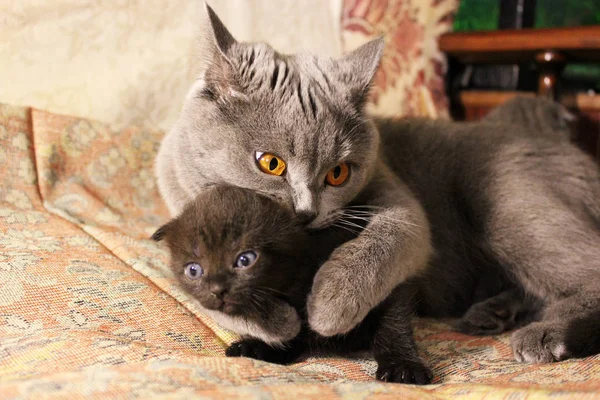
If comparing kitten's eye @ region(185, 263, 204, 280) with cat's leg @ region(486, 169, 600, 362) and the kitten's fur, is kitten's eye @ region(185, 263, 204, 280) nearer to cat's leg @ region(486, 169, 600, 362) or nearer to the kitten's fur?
the kitten's fur

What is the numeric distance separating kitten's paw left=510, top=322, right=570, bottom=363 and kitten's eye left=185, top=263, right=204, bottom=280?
68cm

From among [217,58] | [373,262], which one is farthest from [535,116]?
[217,58]

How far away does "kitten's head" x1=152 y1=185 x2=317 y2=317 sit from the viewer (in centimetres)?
104

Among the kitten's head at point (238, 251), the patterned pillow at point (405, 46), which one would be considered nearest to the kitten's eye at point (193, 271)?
the kitten's head at point (238, 251)

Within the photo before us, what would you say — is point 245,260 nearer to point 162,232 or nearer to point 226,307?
point 226,307

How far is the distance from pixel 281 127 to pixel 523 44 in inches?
53.4

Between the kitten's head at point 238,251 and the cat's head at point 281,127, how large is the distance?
0.31 ft

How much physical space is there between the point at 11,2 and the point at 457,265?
1.55 meters

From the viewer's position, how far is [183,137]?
138 centimetres

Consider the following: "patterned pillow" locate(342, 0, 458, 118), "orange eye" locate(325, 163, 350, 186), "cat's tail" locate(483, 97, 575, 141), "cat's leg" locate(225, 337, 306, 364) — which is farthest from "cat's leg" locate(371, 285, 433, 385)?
"patterned pillow" locate(342, 0, 458, 118)

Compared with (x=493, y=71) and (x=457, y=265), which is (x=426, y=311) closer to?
(x=457, y=265)

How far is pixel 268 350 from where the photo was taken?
3.83 feet

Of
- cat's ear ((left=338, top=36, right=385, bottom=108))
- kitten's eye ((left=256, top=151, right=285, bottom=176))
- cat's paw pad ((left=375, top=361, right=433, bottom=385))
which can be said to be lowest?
cat's paw pad ((left=375, top=361, right=433, bottom=385))

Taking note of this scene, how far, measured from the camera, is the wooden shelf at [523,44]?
6.81 feet
